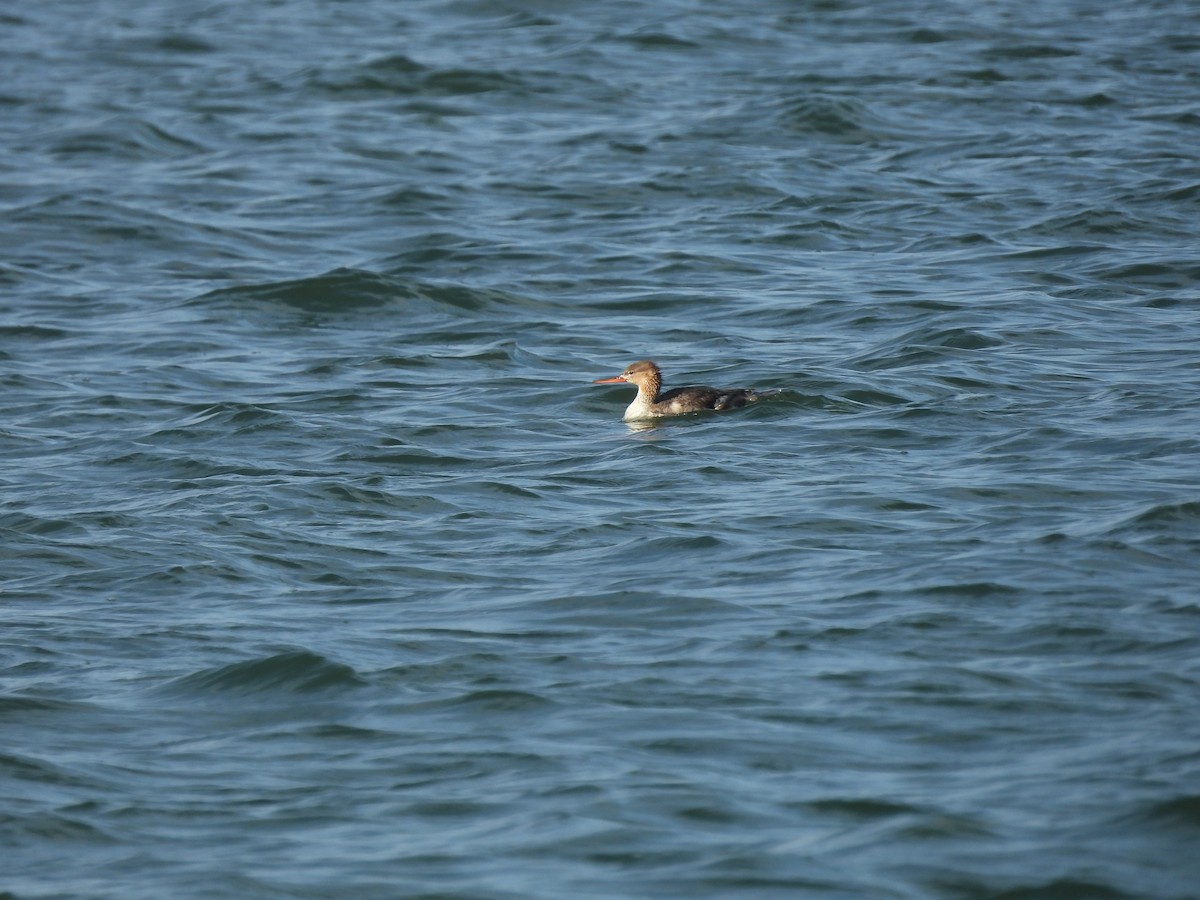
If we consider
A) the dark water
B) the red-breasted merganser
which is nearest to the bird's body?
the red-breasted merganser

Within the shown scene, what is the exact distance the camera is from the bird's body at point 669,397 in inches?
446

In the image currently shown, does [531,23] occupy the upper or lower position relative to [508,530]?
upper

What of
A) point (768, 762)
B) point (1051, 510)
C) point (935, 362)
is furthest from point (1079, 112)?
point (768, 762)

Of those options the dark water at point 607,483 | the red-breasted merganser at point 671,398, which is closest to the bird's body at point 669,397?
the red-breasted merganser at point 671,398

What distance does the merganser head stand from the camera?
11477 mm

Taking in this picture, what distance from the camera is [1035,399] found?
11.1 m

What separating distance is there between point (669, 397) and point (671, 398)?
2 cm

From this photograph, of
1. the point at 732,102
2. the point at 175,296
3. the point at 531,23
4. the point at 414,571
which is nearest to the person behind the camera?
the point at 414,571

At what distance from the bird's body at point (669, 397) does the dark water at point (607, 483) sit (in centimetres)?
15

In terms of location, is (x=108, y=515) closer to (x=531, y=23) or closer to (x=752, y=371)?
(x=752, y=371)

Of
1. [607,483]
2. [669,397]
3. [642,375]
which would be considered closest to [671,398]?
[669,397]

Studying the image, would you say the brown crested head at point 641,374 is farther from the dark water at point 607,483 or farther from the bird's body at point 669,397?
the dark water at point 607,483

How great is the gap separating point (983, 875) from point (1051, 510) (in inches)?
142

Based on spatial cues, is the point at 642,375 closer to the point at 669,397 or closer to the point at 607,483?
the point at 669,397
